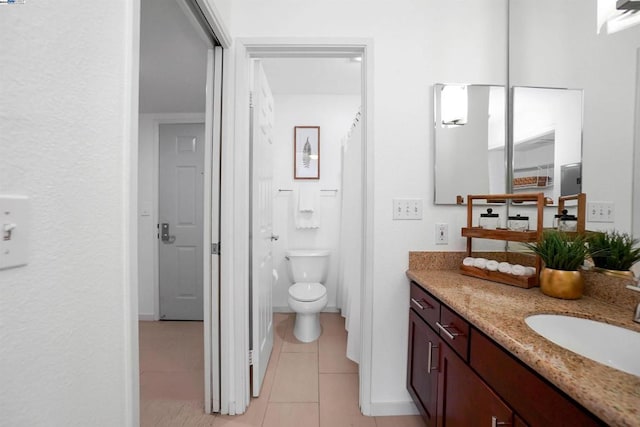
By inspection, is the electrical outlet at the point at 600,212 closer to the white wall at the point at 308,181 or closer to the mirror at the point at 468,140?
the mirror at the point at 468,140

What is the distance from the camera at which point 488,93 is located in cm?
148

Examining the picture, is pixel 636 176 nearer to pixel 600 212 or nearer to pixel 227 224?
pixel 600 212

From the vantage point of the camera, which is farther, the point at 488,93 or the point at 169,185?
the point at 169,185

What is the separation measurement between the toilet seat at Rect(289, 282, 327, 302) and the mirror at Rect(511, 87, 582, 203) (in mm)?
1568

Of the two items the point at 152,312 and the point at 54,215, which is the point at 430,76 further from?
the point at 152,312

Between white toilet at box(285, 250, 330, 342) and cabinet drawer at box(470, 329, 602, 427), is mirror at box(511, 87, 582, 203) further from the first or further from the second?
white toilet at box(285, 250, 330, 342)

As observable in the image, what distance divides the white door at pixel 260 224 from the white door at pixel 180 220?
1127mm

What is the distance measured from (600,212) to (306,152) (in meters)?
2.24

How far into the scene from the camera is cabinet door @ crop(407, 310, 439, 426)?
3.70 ft

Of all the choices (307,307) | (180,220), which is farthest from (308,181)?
(180,220)

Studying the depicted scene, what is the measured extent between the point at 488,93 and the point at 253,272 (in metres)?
1.73

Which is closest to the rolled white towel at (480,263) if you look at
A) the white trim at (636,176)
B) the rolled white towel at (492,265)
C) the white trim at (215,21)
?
the rolled white towel at (492,265)

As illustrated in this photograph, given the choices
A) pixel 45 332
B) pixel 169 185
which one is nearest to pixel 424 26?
pixel 45 332

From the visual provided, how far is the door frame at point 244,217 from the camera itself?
141 centimetres
